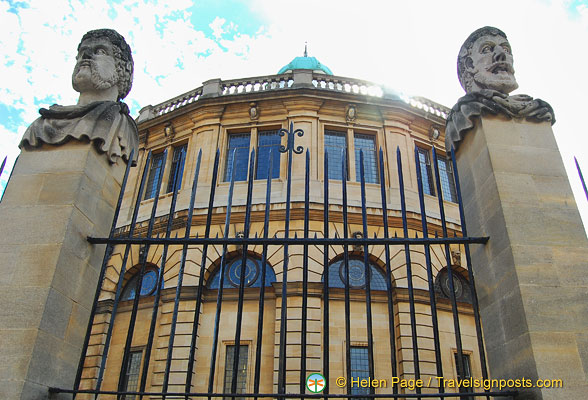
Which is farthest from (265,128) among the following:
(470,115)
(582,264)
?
(582,264)

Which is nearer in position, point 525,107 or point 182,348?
point 525,107

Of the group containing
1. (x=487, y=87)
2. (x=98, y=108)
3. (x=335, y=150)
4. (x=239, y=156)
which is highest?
(x=335, y=150)

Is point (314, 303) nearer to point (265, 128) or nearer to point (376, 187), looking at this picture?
point (376, 187)

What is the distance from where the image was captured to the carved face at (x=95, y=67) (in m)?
4.76

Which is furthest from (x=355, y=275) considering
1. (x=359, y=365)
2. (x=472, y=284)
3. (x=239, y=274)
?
(x=472, y=284)

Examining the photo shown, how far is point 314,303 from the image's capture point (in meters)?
13.5

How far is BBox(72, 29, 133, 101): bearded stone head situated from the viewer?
477cm

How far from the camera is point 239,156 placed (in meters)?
17.4

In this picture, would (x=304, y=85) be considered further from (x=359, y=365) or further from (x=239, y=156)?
(x=359, y=365)

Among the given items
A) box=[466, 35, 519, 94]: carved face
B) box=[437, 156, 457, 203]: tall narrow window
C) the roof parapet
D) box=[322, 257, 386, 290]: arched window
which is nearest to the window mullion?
the roof parapet

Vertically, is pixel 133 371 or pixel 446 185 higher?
pixel 446 185

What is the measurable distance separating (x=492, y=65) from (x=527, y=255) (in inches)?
83.8

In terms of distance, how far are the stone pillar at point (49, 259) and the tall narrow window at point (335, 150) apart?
40.3ft

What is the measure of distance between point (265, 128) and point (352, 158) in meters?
3.93
